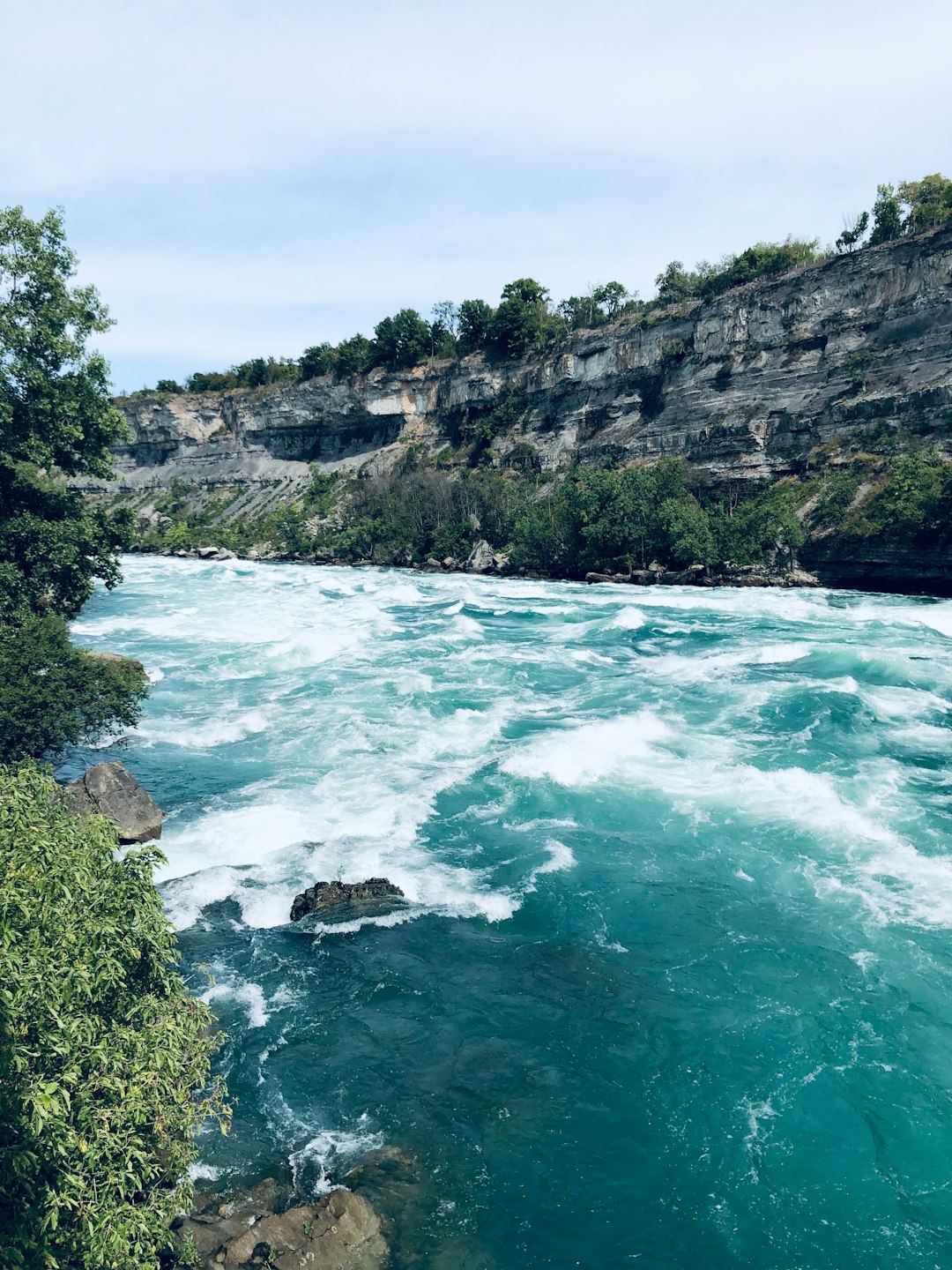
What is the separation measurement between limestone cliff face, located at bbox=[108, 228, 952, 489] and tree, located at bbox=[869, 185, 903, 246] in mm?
2715

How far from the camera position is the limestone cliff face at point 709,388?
2559 inches

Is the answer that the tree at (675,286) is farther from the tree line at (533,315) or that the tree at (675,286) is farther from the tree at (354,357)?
the tree at (354,357)

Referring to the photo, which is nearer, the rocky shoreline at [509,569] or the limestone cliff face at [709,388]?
the rocky shoreline at [509,569]

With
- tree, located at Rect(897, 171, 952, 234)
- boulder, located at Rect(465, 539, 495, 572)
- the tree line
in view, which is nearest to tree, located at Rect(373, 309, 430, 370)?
the tree line

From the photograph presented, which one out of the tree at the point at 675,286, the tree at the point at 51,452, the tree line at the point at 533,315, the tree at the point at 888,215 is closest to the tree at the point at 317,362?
the tree line at the point at 533,315

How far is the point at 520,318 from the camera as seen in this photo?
4102 inches

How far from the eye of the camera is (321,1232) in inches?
331

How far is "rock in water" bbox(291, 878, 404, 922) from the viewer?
14969 millimetres

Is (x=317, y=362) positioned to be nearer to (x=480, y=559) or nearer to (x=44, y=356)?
(x=480, y=559)

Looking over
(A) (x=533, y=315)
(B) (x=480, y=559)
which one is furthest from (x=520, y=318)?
(B) (x=480, y=559)

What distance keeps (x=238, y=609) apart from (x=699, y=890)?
138ft

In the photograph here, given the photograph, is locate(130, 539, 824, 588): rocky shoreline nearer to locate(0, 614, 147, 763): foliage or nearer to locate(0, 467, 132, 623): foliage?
locate(0, 467, 132, 623): foliage

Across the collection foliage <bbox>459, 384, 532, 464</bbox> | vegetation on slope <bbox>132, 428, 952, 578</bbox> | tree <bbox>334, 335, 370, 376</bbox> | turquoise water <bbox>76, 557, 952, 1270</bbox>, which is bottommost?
turquoise water <bbox>76, 557, 952, 1270</bbox>

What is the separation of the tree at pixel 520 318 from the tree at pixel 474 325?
73.8 inches
